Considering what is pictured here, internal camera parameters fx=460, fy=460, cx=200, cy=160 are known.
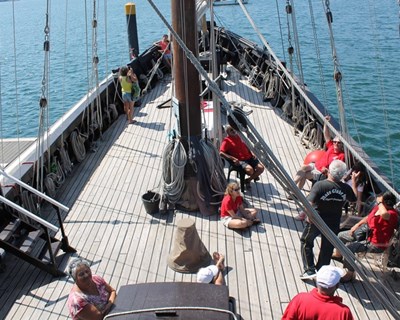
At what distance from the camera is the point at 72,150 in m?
7.59

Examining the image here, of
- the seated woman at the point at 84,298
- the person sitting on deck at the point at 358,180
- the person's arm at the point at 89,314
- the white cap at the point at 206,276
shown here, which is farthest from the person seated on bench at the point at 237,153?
the person's arm at the point at 89,314

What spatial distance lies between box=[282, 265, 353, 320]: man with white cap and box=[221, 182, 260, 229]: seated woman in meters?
2.46

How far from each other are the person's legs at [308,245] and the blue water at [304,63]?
1832mm

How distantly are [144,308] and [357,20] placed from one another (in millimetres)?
32883

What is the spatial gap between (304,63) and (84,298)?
1879 centimetres

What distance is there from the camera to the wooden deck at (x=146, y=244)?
4500mm

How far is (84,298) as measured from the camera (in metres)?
3.59

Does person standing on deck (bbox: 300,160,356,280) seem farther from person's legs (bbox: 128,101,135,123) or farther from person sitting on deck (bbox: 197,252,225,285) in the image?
person's legs (bbox: 128,101,135,123)

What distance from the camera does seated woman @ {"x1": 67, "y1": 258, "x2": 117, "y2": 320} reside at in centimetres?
353

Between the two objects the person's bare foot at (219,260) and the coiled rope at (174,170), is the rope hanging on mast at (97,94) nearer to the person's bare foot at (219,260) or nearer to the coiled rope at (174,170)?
the coiled rope at (174,170)

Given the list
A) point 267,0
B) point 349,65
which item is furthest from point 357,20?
point 267,0

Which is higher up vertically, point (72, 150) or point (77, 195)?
point (72, 150)

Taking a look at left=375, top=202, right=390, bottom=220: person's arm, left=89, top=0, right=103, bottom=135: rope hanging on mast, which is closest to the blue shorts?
left=89, top=0, right=103, bottom=135: rope hanging on mast

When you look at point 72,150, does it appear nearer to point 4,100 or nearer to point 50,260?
point 50,260
